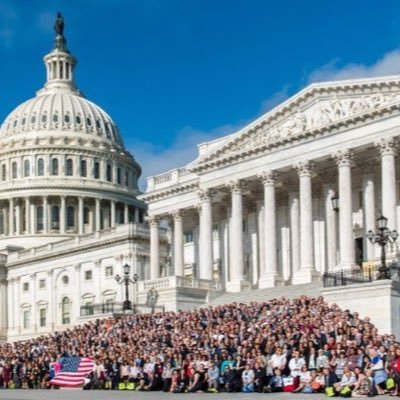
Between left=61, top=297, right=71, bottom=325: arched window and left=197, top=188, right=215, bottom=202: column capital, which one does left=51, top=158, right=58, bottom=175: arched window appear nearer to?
left=61, top=297, right=71, bottom=325: arched window

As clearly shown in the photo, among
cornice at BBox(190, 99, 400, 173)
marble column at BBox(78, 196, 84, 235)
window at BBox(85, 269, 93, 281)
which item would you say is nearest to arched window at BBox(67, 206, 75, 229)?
marble column at BBox(78, 196, 84, 235)

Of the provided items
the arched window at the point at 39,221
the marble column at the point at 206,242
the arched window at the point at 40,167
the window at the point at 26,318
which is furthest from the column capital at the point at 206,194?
the arched window at the point at 40,167

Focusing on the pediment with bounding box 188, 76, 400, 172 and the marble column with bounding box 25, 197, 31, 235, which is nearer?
the pediment with bounding box 188, 76, 400, 172

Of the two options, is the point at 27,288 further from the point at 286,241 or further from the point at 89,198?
the point at 286,241

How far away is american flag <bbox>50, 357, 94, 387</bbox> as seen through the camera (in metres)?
44.2

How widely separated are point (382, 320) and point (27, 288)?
235 feet

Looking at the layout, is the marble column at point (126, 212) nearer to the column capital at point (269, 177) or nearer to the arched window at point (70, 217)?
the arched window at point (70, 217)

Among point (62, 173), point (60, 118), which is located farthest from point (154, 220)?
point (60, 118)

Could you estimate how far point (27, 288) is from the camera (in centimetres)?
11175

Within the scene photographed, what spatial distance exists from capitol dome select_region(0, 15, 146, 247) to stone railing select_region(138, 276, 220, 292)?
60781 millimetres

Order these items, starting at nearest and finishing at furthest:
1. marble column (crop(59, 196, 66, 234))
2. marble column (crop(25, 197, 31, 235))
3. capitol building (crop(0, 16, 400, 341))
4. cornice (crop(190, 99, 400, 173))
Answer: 1. cornice (crop(190, 99, 400, 173))
2. capitol building (crop(0, 16, 400, 341))
3. marble column (crop(59, 196, 66, 234))
4. marble column (crop(25, 197, 31, 235))

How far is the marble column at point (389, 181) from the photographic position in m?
59.2

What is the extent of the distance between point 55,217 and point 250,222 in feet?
202

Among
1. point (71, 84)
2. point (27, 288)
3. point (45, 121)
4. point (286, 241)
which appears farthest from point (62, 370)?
point (71, 84)
